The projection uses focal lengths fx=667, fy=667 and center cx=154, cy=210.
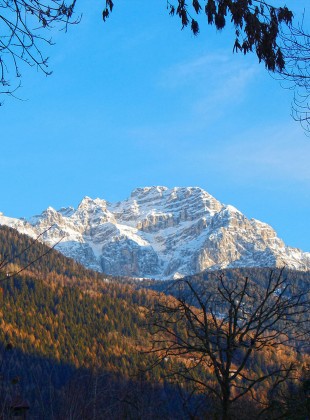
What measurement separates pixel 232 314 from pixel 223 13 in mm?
3034

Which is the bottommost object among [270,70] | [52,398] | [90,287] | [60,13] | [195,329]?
[52,398]

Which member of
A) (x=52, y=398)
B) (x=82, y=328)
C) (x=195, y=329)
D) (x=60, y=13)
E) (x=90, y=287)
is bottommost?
(x=52, y=398)

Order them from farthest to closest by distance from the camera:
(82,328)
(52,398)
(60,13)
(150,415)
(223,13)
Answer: (82,328) → (150,415) → (223,13) → (52,398) → (60,13)

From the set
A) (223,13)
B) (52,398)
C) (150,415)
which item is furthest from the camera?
(150,415)

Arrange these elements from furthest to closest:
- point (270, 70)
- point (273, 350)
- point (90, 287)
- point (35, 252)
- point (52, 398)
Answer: point (90, 287)
point (35, 252)
point (273, 350)
point (270, 70)
point (52, 398)

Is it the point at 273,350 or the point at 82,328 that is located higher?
the point at 82,328

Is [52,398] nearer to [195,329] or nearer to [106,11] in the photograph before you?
[195,329]

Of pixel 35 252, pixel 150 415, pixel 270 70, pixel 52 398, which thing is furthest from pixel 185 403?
pixel 35 252

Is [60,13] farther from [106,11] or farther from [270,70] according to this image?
[270,70]

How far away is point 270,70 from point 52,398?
3775mm

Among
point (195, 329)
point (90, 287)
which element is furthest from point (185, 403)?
point (90, 287)

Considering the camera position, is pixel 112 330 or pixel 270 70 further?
pixel 112 330

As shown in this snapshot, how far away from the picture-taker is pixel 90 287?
190 m

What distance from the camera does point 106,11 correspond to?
6.25 meters
